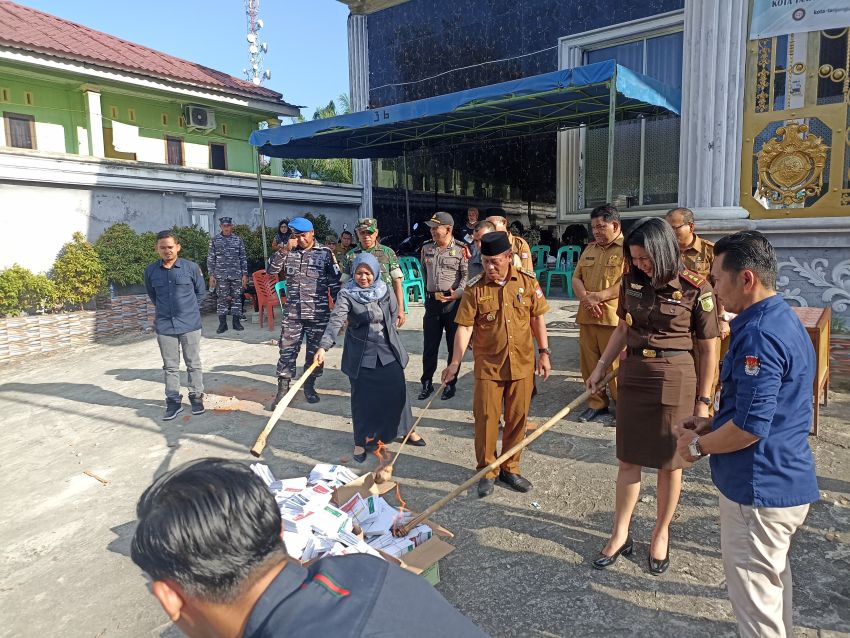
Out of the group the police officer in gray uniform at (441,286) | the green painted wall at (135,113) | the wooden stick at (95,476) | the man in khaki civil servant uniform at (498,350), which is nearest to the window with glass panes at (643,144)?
the police officer in gray uniform at (441,286)

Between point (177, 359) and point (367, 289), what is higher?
point (367, 289)

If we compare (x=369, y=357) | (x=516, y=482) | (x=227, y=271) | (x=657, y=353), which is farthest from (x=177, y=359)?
(x=657, y=353)

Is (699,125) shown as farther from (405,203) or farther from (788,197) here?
(405,203)

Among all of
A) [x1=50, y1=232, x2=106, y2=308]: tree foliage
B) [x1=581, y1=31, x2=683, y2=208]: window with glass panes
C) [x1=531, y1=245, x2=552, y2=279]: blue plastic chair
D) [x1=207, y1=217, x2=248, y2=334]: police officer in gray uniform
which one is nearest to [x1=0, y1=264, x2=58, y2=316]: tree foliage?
[x1=50, y1=232, x2=106, y2=308]: tree foliage

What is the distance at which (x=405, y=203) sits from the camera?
14648mm

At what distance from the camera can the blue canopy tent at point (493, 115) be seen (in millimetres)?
6527

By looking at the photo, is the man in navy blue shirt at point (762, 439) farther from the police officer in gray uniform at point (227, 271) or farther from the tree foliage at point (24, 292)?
the tree foliage at point (24, 292)

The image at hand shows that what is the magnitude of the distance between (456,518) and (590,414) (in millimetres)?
1917

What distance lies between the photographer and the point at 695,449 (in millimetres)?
2236

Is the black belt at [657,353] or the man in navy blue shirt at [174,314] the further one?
the man in navy blue shirt at [174,314]

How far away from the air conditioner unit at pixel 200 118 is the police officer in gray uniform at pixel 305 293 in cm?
1319

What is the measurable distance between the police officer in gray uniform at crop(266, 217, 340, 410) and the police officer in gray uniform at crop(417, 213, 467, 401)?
968 millimetres

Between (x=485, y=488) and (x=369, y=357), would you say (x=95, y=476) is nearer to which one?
(x=369, y=357)

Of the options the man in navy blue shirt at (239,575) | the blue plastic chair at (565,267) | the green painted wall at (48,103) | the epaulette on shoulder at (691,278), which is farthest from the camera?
the green painted wall at (48,103)
